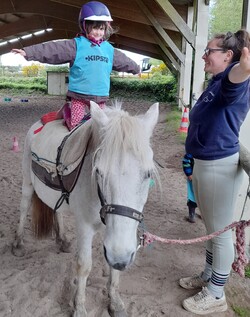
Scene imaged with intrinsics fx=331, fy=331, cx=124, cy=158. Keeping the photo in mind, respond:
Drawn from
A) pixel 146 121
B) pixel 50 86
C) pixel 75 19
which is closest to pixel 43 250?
pixel 146 121

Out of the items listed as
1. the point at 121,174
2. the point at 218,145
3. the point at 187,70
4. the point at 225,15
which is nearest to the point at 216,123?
the point at 218,145

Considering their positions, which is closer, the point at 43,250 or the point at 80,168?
the point at 80,168

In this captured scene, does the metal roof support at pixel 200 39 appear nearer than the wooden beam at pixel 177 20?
No

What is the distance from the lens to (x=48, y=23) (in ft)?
52.7

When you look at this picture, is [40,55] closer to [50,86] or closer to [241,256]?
[241,256]

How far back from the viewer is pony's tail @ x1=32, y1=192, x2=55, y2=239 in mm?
3014

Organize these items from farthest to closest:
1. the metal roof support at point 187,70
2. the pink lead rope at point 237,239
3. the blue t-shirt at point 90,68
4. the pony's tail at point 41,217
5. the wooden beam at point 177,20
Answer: the metal roof support at point 187,70 → the wooden beam at point 177,20 → the pony's tail at point 41,217 → the blue t-shirt at point 90,68 → the pink lead rope at point 237,239

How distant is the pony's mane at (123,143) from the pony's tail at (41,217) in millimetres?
1682

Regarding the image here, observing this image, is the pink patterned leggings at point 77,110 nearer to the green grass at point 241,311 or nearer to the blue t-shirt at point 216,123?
the blue t-shirt at point 216,123

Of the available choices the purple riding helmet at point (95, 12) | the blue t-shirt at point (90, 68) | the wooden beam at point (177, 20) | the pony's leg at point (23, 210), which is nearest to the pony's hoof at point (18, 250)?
the pony's leg at point (23, 210)

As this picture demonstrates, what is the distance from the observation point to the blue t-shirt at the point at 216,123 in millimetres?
1908

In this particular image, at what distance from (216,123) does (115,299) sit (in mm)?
1381

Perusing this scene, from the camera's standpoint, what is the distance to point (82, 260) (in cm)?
210

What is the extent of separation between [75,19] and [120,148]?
13.6 m
